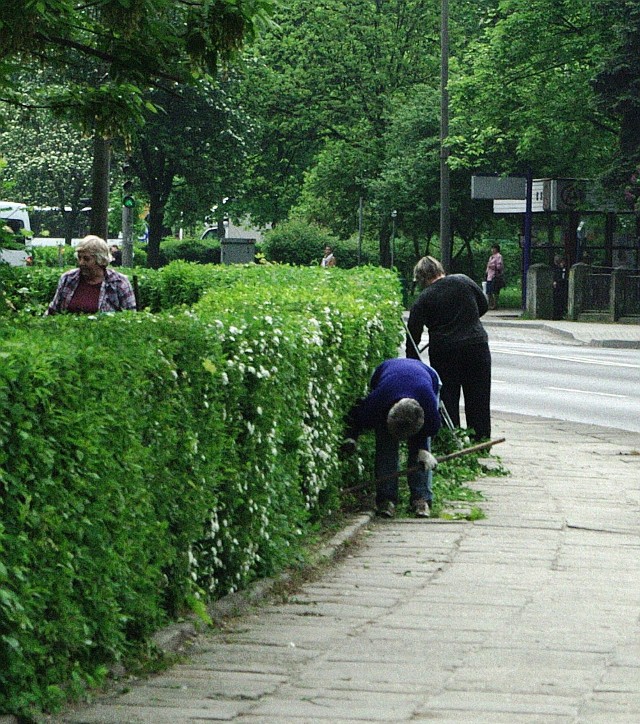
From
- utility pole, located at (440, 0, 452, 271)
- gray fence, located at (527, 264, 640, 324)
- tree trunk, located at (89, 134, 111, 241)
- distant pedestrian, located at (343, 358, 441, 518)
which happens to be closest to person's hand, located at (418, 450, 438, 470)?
distant pedestrian, located at (343, 358, 441, 518)

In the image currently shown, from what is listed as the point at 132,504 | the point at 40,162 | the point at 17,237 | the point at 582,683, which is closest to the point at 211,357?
the point at 132,504

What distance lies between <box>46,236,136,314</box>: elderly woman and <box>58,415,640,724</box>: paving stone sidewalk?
2.64 meters

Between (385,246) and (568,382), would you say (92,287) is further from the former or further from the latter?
(385,246)

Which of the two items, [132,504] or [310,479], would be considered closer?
[132,504]

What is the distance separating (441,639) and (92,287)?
224 inches

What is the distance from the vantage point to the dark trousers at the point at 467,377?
13.0 meters

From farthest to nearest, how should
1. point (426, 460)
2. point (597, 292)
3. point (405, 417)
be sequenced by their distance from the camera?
1. point (597, 292)
2. point (426, 460)
3. point (405, 417)

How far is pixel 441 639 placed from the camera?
21.0 feet

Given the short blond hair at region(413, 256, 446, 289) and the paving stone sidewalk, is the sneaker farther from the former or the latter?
the short blond hair at region(413, 256, 446, 289)

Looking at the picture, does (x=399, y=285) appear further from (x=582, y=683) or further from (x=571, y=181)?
(x=571, y=181)

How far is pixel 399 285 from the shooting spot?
14234 millimetres

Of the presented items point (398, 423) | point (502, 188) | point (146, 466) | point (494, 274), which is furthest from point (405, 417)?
point (494, 274)

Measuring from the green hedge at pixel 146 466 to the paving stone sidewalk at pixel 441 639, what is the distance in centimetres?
28

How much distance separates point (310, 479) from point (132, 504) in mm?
3177
